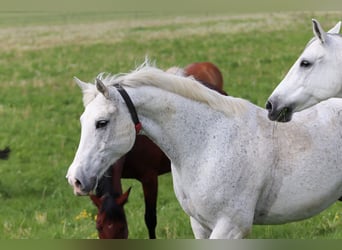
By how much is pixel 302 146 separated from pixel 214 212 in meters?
0.86

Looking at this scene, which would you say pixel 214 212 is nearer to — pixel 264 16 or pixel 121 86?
pixel 121 86

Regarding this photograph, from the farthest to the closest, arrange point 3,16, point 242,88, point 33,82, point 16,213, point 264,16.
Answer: point 3,16
point 264,16
point 33,82
point 242,88
point 16,213

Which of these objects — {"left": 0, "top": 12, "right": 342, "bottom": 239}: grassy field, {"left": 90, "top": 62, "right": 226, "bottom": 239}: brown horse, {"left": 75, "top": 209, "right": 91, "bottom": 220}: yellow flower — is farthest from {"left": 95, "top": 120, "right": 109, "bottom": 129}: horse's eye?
{"left": 75, "top": 209, "right": 91, "bottom": 220}: yellow flower

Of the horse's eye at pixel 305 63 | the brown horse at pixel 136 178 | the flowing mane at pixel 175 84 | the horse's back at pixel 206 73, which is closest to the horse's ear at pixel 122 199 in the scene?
the brown horse at pixel 136 178

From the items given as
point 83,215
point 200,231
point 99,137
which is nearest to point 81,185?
point 99,137

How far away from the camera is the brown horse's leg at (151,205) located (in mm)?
7422

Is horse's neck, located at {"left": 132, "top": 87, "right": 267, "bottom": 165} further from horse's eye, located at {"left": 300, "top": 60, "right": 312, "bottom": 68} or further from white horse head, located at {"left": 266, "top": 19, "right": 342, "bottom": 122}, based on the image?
horse's eye, located at {"left": 300, "top": 60, "right": 312, "bottom": 68}

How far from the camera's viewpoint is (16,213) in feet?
29.5

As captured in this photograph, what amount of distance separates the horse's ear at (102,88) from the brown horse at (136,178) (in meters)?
1.09

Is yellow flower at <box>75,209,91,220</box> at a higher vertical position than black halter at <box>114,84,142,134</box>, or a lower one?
lower

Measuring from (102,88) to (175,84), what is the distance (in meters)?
0.61

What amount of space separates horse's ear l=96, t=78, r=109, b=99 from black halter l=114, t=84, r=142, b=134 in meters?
0.14

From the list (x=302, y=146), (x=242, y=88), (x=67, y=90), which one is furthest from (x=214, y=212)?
(x=67, y=90)

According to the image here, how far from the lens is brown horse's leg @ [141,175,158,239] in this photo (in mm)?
7422
